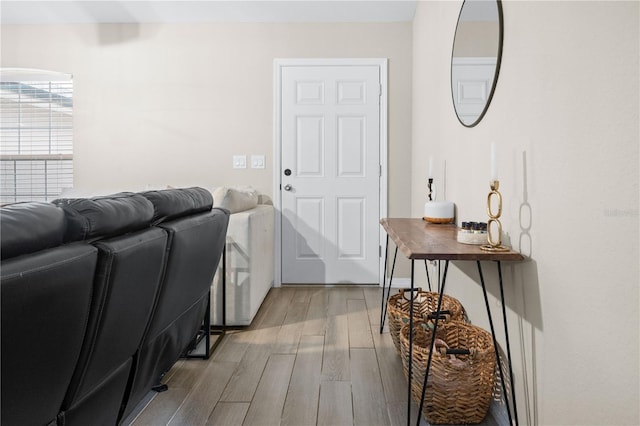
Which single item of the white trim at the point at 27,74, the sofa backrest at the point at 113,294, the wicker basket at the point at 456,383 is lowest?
the wicker basket at the point at 456,383

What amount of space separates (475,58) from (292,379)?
1678 mm

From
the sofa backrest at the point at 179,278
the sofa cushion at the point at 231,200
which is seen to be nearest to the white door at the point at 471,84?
the sofa backrest at the point at 179,278

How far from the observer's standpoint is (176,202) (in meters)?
1.72

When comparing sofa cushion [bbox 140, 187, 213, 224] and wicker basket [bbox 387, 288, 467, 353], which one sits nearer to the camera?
sofa cushion [bbox 140, 187, 213, 224]

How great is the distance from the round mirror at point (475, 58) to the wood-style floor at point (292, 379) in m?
1.27

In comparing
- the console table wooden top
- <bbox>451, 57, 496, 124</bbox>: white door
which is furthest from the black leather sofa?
<bbox>451, 57, 496, 124</bbox>: white door

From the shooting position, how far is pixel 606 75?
3.38 feet

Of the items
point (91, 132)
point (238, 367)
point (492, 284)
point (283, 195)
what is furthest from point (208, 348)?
point (91, 132)

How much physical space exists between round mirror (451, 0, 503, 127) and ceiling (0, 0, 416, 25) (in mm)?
1663

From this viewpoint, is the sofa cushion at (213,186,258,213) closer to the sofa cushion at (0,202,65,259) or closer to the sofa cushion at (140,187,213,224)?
the sofa cushion at (140,187,213,224)

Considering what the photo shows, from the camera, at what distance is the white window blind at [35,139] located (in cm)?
428

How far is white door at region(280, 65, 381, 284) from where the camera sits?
13.4 ft

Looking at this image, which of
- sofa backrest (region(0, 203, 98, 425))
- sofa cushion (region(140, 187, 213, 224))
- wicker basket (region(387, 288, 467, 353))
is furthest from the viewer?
wicker basket (region(387, 288, 467, 353))

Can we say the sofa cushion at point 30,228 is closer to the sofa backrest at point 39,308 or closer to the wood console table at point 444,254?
the sofa backrest at point 39,308
